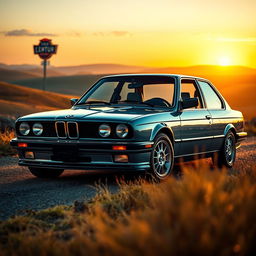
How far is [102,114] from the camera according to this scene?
26.8 feet

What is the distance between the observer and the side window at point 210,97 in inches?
408

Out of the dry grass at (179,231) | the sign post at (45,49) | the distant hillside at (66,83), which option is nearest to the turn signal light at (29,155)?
the dry grass at (179,231)

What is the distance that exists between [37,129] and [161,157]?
186 cm

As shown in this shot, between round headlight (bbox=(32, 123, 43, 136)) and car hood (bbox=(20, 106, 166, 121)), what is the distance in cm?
10

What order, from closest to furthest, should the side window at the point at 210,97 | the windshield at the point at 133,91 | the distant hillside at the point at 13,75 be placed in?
the windshield at the point at 133,91 → the side window at the point at 210,97 → the distant hillside at the point at 13,75

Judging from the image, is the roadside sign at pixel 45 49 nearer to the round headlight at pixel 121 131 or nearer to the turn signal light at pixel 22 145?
the turn signal light at pixel 22 145

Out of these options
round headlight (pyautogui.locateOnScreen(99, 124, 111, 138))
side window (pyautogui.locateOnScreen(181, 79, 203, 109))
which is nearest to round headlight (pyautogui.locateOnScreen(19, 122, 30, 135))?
round headlight (pyautogui.locateOnScreen(99, 124, 111, 138))

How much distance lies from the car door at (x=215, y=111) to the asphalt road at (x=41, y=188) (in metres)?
1.58

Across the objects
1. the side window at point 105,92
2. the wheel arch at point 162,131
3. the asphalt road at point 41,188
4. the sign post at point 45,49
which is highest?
the sign post at point 45,49

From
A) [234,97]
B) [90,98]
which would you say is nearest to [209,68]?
[234,97]

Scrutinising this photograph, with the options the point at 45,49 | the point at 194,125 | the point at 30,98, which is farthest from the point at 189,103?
the point at 45,49

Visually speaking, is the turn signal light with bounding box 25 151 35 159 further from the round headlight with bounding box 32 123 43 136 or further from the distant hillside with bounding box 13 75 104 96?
the distant hillside with bounding box 13 75 104 96

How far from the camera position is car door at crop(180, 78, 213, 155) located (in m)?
9.12

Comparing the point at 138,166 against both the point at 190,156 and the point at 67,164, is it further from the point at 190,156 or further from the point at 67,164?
the point at 190,156
